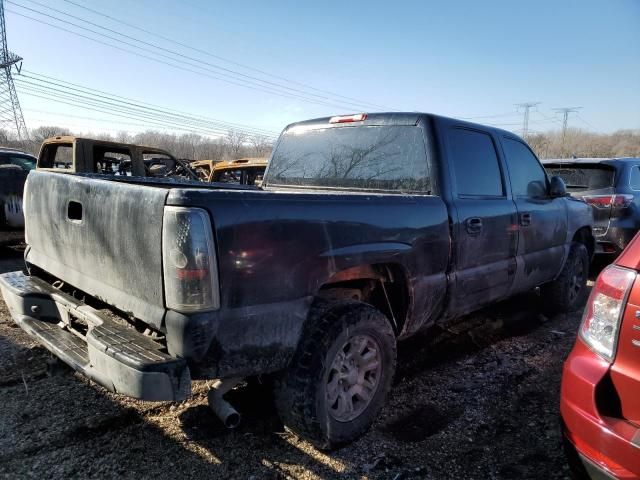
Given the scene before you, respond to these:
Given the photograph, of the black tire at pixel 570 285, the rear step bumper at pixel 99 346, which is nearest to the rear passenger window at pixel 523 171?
the black tire at pixel 570 285

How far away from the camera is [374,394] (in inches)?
109

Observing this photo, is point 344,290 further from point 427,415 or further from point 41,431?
point 41,431

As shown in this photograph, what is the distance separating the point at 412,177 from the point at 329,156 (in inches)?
32.3

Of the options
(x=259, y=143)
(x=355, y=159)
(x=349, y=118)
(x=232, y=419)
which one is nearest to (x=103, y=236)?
(x=232, y=419)

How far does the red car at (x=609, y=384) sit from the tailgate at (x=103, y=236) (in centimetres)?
186

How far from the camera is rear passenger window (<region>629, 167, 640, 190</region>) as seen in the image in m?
6.41

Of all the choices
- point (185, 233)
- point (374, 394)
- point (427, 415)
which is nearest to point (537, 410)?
point (427, 415)

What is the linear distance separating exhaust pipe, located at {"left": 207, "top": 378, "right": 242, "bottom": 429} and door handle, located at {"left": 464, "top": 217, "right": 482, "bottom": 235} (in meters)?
2.00

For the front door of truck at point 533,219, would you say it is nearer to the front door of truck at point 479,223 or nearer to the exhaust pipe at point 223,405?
the front door of truck at point 479,223

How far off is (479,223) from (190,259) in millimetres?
2334

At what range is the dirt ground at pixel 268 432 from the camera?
7.89ft

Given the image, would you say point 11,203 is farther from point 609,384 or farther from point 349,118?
point 609,384

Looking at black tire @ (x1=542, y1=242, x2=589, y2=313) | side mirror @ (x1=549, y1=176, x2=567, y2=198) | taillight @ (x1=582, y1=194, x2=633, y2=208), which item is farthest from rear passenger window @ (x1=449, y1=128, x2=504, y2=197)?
taillight @ (x1=582, y1=194, x2=633, y2=208)

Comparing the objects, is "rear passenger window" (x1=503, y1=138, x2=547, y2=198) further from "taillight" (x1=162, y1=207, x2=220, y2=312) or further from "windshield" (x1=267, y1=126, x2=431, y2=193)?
"taillight" (x1=162, y1=207, x2=220, y2=312)
